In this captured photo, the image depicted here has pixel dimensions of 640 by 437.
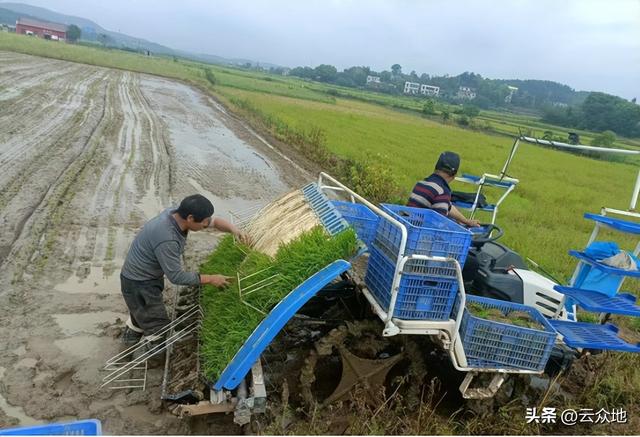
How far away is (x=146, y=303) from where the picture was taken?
3.65 m

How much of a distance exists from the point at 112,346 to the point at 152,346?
46 cm

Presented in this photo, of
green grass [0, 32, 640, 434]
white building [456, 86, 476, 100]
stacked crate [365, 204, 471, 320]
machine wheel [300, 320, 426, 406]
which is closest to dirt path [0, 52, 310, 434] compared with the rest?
machine wheel [300, 320, 426, 406]

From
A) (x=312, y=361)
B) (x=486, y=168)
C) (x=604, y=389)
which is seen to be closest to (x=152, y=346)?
(x=312, y=361)

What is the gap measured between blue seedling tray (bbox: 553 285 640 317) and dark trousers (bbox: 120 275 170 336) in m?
3.09

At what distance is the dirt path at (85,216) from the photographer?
327cm

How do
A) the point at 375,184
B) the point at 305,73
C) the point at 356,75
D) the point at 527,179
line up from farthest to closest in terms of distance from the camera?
the point at 305,73, the point at 356,75, the point at 527,179, the point at 375,184

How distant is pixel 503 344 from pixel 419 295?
0.73m

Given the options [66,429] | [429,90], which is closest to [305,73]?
[429,90]

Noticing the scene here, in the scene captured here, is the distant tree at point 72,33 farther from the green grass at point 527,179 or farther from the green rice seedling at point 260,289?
the green rice seedling at point 260,289

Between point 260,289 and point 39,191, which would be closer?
point 260,289

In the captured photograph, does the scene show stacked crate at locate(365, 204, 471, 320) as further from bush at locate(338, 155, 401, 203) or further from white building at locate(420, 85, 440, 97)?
white building at locate(420, 85, 440, 97)

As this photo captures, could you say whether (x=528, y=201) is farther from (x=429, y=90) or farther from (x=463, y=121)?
(x=429, y=90)

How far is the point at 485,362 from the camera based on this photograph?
10.3 feet

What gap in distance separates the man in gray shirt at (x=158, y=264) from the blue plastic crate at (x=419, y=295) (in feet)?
3.96
